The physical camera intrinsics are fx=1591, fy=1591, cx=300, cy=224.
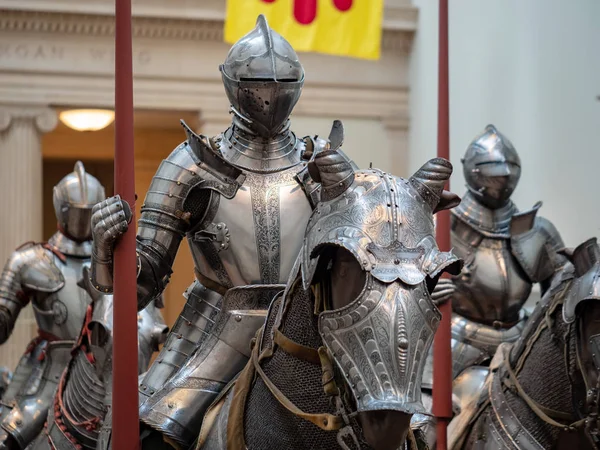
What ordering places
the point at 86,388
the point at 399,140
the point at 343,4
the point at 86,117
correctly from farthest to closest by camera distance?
Result: the point at 399,140 < the point at 86,117 < the point at 343,4 < the point at 86,388

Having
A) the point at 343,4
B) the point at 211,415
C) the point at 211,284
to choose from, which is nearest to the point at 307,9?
the point at 343,4

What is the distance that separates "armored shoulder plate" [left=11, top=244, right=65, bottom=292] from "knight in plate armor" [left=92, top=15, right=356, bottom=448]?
129 inches

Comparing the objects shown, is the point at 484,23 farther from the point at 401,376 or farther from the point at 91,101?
the point at 401,376

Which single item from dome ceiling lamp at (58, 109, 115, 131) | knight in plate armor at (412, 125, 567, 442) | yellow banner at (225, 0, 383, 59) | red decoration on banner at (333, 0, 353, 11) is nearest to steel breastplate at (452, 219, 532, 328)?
knight in plate armor at (412, 125, 567, 442)

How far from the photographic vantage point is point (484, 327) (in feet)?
24.4

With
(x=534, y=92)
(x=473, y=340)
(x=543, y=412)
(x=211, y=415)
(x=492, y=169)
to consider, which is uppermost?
(x=534, y=92)

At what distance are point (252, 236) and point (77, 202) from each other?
12.1ft

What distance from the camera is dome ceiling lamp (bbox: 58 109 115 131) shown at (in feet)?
39.7

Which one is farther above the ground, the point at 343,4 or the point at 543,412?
the point at 343,4

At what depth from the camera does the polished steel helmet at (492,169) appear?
7859 millimetres

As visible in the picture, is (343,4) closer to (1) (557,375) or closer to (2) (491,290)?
(2) (491,290)

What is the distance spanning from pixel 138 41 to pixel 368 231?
852 centimetres

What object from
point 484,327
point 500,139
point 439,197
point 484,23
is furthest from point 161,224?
point 484,23

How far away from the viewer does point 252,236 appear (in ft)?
15.9
